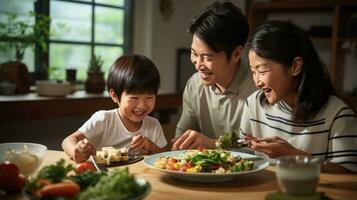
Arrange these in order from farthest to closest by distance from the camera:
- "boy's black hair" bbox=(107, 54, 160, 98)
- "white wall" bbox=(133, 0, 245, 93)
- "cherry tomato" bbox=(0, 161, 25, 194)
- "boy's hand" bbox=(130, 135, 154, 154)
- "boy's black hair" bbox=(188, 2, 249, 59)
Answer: "white wall" bbox=(133, 0, 245, 93) → "boy's black hair" bbox=(188, 2, 249, 59) → "boy's black hair" bbox=(107, 54, 160, 98) → "boy's hand" bbox=(130, 135, 154, 154) → "cherry tomato" bbox=(0, 161, 25, 194)

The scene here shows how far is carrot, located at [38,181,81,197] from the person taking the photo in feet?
2.94

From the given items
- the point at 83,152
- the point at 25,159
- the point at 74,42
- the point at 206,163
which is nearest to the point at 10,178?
the point at 25,159

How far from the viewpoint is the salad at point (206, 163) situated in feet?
4.17

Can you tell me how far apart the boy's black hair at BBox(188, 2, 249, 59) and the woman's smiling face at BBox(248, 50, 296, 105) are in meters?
0.35

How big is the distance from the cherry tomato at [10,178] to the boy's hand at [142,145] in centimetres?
58

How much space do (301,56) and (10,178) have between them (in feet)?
3.55

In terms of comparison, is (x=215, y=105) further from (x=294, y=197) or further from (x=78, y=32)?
(x=78, y=32)

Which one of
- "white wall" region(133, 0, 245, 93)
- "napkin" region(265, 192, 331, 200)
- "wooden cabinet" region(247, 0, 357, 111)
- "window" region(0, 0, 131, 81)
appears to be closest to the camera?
"napkin" region(265, 192, 331, 200)

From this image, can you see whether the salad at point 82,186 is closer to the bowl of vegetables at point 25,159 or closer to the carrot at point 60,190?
the carrot at point 60,190

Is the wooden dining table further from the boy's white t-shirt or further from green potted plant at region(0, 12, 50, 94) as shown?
green potted plant at region(0, 12, 50, 94)

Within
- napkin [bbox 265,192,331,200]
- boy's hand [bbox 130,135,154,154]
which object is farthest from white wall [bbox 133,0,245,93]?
napkin [bbox 265,192,331,200]

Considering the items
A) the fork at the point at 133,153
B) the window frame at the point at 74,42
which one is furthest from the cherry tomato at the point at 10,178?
the window frame at the point at 74,42

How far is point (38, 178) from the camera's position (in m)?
0.95

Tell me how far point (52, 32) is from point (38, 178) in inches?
111
